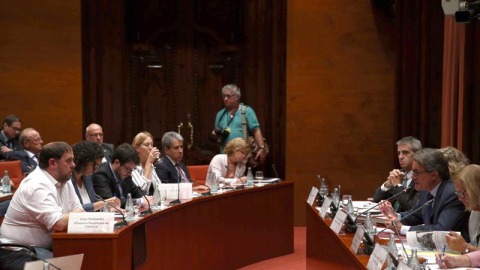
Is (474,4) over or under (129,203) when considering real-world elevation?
over

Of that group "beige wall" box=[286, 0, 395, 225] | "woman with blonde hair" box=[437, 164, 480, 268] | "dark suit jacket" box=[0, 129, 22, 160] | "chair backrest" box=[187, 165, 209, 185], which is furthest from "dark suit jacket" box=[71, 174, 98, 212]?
"beige wall" box=[286, 0, 395, 225]

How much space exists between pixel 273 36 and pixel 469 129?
344 cm

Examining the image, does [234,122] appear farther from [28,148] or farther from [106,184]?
[106,184]

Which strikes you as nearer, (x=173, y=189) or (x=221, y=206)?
(x=173, y=189)

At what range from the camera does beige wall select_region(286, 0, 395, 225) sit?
881 centimetres

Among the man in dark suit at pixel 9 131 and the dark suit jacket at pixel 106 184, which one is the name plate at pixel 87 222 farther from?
the man in dark suit at pixel 9 131

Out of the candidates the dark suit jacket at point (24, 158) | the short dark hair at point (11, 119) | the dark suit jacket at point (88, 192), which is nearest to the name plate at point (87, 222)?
the dark suit jacket at point (88, 192)

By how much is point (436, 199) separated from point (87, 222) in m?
1.98

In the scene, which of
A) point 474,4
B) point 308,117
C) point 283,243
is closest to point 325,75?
point 308,117

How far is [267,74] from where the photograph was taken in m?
9.01

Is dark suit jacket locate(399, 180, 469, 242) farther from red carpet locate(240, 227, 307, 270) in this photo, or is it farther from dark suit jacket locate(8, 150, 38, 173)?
dark suit jacket locate(8, 150, 38, 173)

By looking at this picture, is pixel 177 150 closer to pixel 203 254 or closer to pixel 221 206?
pixel 221 206

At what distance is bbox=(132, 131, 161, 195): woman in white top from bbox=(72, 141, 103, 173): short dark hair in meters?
1.50

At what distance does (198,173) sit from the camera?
23.5 feet
